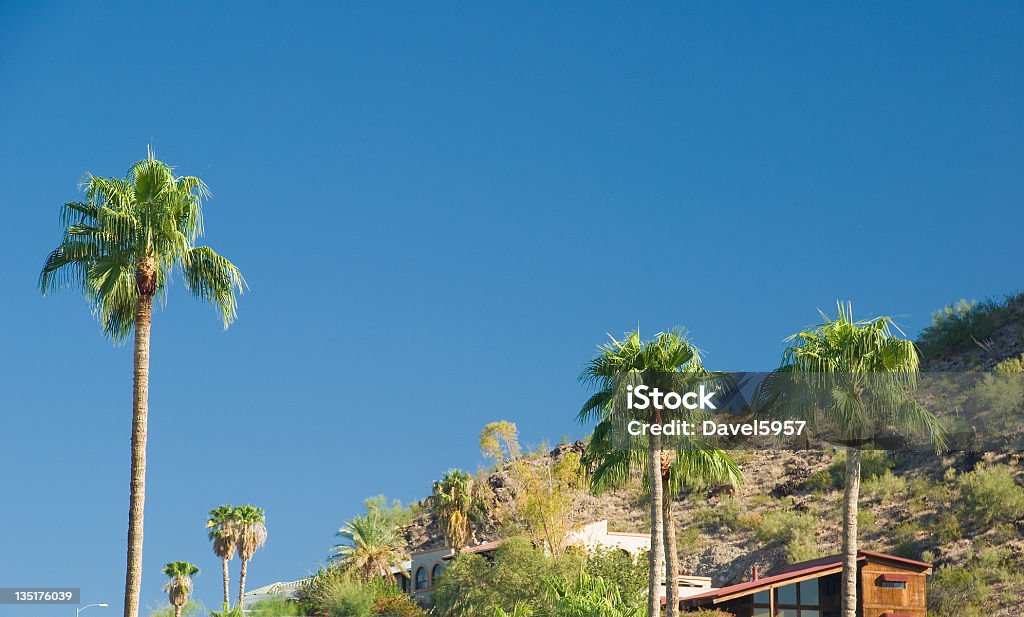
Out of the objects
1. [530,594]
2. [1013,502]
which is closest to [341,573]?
[530,594]

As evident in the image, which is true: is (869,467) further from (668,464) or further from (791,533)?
(668,464)

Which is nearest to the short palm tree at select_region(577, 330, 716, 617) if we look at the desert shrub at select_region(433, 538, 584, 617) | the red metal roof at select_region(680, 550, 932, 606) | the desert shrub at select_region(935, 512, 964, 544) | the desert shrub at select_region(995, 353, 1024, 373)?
the red metal roof at select_region(680, 550, 932, 606)

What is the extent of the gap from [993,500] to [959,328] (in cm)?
4617

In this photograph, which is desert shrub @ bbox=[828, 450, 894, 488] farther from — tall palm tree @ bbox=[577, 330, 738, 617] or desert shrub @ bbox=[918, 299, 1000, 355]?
tall palm tree @ bbox=[577, 330, 738, 617]

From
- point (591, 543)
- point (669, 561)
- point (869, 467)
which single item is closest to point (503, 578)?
point (591, 543)

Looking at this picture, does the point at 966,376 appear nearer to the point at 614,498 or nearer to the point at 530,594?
the point at 614,498

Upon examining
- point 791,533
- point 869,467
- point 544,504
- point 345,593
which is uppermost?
point 869,467

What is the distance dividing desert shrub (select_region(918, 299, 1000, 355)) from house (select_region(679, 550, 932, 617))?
68.4 m

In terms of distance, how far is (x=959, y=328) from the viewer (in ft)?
387

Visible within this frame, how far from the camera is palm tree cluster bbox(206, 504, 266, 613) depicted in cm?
7650

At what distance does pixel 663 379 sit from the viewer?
126 feet

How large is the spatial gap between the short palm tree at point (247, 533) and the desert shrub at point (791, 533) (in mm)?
34039

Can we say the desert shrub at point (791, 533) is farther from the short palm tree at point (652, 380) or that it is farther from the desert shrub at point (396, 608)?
the short palm tree at point (652, 380)

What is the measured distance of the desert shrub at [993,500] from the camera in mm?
74375
